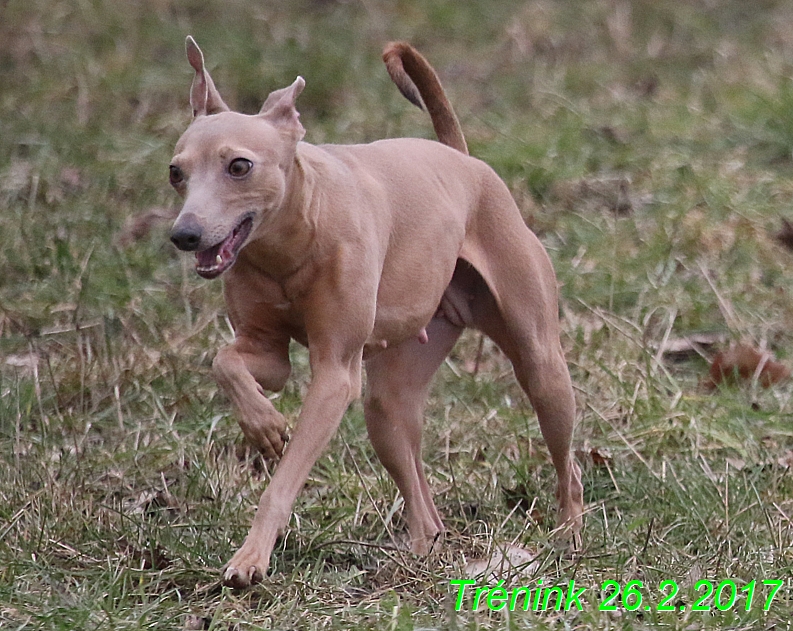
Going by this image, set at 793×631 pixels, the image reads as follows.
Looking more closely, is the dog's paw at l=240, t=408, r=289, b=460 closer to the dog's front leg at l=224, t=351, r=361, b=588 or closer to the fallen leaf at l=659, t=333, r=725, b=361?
the dog's front leg at l=224, t=351, r=361, b=588

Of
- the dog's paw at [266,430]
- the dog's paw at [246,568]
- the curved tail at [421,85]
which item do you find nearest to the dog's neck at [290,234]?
the dog's paw at [266,430]

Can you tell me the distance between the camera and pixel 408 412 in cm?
466

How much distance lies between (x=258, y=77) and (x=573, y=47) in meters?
2.41

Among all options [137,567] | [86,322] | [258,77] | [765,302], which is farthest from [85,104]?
[137,567]

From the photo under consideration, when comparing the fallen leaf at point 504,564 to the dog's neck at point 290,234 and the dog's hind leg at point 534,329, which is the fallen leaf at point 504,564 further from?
the dog's neck at point 290,234

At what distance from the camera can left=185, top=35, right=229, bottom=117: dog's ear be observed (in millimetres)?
3824

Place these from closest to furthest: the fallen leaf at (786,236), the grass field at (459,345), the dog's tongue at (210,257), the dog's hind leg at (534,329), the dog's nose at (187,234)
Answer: the dog's nose at (187,234), the dog's tongue at (210,257), the grass field at (459,345), the dog's hind leg at (534,329), the fallen leaf at (786,236)

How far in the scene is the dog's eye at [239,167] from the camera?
3578mm

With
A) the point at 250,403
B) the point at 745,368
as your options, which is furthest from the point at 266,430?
the point at 745,368

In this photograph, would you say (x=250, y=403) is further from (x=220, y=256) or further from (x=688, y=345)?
(x=688, y=345)

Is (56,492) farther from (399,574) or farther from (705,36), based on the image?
(705,36)

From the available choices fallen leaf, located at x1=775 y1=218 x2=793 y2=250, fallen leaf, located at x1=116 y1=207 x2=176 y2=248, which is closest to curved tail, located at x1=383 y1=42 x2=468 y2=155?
fallen leaf, located at x1=116 y1=207 x2=176 y2=248

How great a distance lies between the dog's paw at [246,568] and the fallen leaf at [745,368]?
2.73 meters

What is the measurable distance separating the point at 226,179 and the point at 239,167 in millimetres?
46
